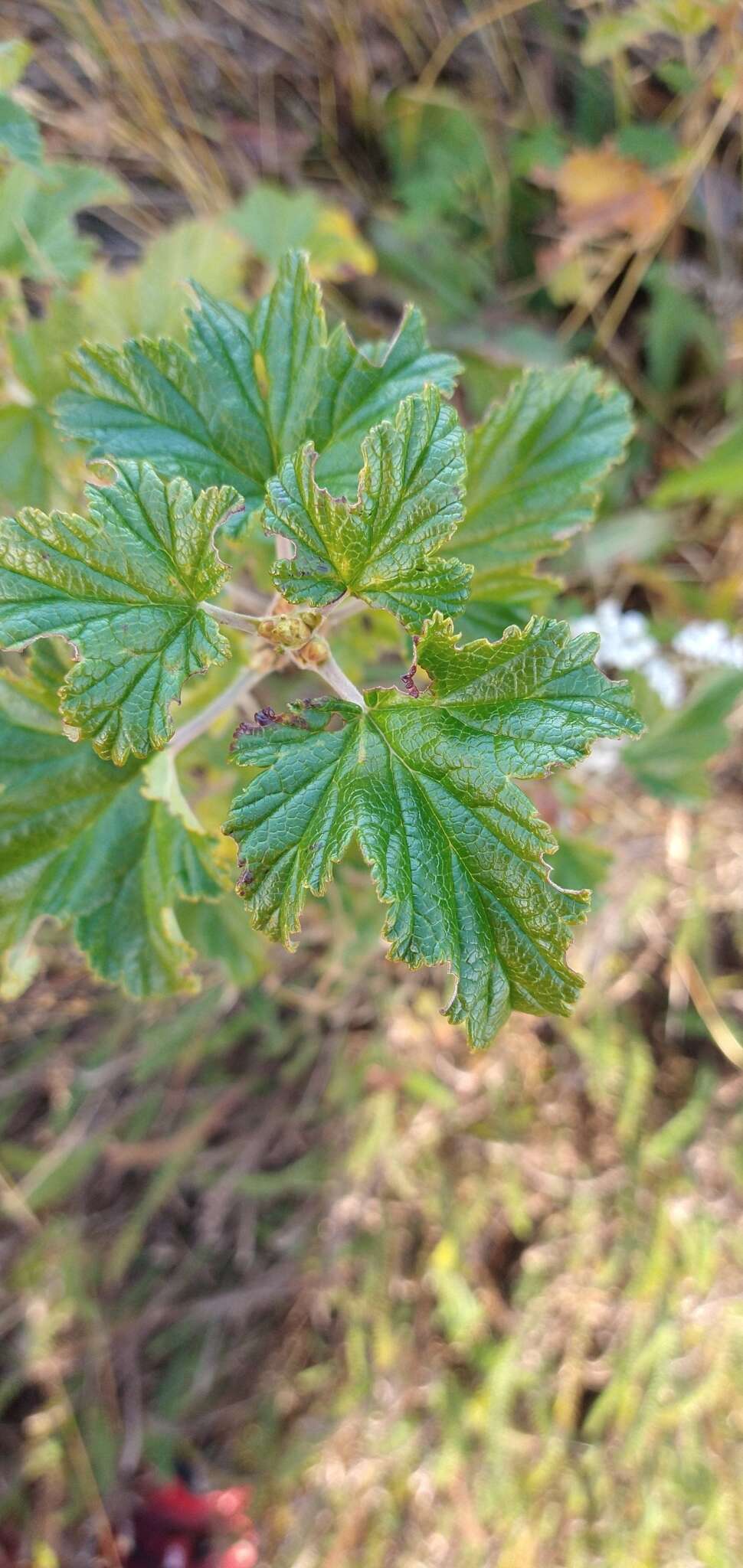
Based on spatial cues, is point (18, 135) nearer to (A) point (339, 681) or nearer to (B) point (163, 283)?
(B) point (163, 283)

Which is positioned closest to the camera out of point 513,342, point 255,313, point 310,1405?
point 255,313

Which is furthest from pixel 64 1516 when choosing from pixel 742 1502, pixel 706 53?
pixel 706 53

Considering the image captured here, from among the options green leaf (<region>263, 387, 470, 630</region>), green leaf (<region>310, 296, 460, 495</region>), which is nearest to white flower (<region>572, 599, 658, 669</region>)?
green leaf (<region>310, 296, 460, 495</region>)

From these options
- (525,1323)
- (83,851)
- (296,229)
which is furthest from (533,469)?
(525,1323)

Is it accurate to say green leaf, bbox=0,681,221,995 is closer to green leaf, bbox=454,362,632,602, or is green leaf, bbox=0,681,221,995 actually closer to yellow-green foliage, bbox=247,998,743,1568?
green leaf, bbox=454,362,632,602

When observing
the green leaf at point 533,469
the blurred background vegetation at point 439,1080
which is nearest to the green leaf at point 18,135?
the green leaf at point 533,469

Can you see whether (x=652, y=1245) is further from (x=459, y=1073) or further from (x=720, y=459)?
(x=720, y=459)

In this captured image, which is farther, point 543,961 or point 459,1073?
point 459,1073
